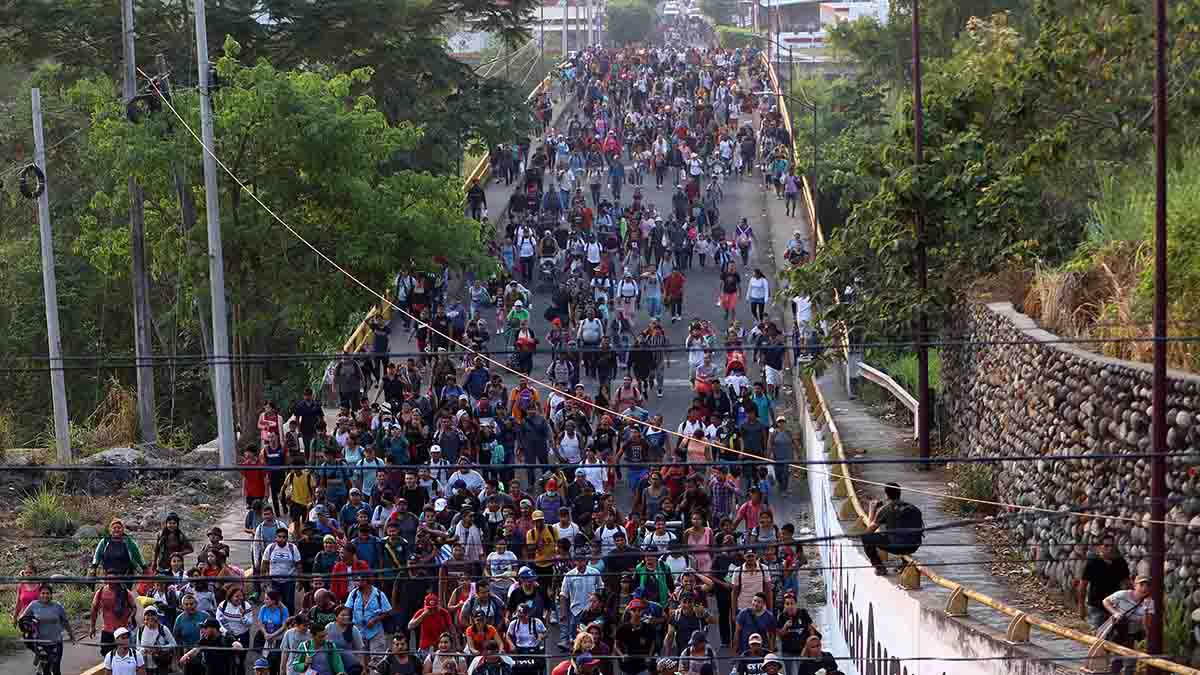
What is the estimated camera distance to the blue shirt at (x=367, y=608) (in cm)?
1747

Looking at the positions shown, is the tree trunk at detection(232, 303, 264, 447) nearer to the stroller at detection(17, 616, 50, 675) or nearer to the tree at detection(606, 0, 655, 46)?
the stroller at detection(17, 616, 50, 675)

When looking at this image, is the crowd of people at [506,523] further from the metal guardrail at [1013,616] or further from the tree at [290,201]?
the tree at [290,201]

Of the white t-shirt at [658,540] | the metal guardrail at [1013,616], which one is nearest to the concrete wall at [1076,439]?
the metal guardrail at [1013,616]

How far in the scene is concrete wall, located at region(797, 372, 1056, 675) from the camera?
14805 mm

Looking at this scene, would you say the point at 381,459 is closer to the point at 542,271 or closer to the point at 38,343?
the point at 542,271

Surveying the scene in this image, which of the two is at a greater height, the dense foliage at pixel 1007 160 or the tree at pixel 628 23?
the tree at pixel 628 23

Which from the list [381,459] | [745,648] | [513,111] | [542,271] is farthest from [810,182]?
[745,648]

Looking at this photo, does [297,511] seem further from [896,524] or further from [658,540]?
[896,524]

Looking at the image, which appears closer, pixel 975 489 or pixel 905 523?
pixel 905 523

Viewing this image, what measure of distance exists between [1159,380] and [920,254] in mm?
9801

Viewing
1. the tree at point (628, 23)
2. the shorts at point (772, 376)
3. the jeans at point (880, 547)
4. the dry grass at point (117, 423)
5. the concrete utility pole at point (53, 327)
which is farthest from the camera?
the tree at point (628, 23)

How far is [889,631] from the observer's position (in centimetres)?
1762

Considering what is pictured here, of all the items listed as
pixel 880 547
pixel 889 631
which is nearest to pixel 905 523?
pixel 880 547

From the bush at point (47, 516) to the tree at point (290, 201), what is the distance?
617 centimetres
